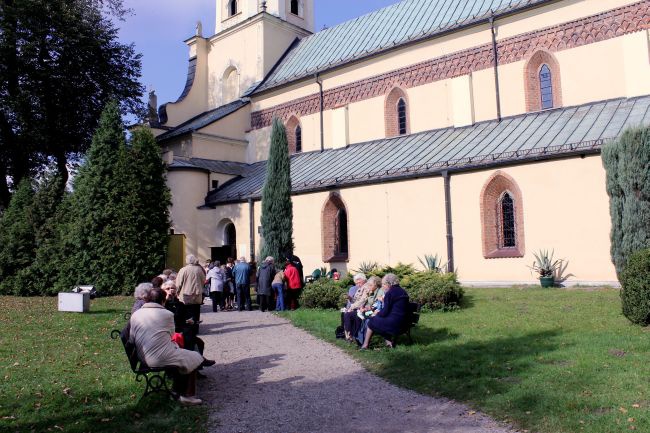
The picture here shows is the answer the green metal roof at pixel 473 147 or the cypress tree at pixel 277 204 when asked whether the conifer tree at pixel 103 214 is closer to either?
the cypress tree at pixel 277 204

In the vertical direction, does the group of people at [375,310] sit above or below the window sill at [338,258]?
below

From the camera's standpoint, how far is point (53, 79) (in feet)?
77.9

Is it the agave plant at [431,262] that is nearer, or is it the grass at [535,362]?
the grass at [535,362]

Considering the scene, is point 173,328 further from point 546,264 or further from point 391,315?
point 546,264

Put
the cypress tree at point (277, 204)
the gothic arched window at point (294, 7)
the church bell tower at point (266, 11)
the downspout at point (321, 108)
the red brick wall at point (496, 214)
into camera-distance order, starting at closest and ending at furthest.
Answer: the red brick wall at point (496, 214), the cypress tree at point (277, 204), the downspout at point (321, 108), the church bell tower at point (266, 11), the gothic arched window at point (294, 7)

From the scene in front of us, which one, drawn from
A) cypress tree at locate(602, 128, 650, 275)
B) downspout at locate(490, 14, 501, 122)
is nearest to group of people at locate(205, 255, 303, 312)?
cypress tree at locate(602, 128, 650, 275)

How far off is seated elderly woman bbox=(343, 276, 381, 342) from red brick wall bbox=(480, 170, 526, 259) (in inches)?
333

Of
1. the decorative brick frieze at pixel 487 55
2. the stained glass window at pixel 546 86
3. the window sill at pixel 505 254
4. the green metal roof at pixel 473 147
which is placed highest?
the decorative brick frieze at pixel 487 55

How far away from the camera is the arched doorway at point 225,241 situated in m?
25.1

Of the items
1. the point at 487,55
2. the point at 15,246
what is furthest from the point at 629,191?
the point at 15,246

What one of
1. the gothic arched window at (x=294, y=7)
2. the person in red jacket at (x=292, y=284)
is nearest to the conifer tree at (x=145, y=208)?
the person in red jacket at (x=292, y=284)

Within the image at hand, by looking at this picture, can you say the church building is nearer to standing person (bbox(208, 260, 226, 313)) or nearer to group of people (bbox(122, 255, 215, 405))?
standing person (bbox(208, 260, 226, 313))

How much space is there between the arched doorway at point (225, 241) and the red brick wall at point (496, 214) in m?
11.7

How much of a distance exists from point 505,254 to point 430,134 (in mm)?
6541
